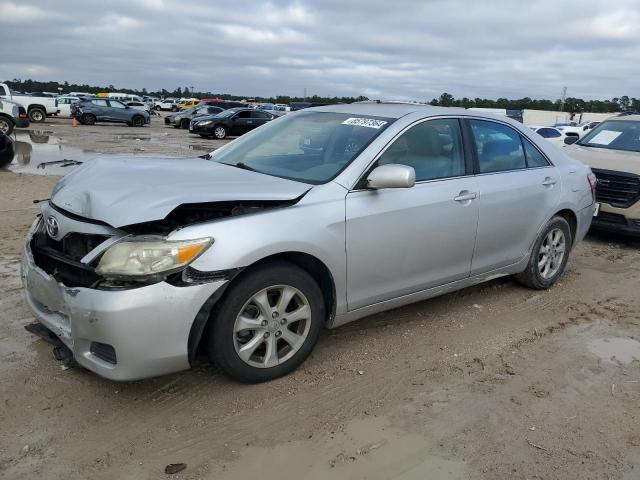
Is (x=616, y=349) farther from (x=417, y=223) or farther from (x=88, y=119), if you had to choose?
(x=88, y=119)

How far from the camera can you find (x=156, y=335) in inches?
112

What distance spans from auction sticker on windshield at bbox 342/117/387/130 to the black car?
21666mm

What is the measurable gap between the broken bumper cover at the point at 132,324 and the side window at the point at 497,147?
2.57 metres

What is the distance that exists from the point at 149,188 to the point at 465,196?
229cm

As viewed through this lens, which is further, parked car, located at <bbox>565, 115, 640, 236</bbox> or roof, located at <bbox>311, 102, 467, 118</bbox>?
parked car, located at <bbox>565, 115, 640, 236</bbox>

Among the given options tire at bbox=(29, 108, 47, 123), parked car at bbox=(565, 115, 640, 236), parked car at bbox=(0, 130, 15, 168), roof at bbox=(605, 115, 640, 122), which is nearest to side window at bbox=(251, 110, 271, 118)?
tire at bbox=(29, 108, 47, 123)

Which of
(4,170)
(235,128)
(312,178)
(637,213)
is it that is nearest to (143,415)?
(312,178)

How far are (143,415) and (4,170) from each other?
10.8 m

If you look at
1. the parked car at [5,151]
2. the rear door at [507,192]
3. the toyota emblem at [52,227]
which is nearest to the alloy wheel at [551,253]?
the rear door at [507,192]

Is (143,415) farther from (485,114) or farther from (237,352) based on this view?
(485,114)

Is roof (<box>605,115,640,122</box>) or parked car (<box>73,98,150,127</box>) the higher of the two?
roof (<box>605,115,640,122</box>)

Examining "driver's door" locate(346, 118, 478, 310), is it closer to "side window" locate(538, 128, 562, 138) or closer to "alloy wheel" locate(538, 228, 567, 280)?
"alloy wheel" locate(538, 228, 567, 280)

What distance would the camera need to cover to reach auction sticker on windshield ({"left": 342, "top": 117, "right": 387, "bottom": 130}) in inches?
156

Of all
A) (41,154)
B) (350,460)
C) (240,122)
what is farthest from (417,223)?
(240,122)
